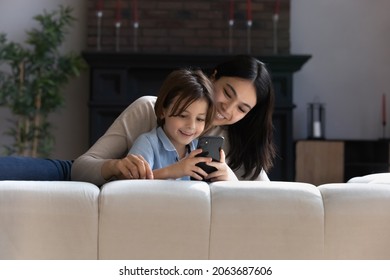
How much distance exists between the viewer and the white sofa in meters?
1.38

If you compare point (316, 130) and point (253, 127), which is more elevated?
point (253, 127)

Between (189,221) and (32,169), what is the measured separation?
3.17 feet

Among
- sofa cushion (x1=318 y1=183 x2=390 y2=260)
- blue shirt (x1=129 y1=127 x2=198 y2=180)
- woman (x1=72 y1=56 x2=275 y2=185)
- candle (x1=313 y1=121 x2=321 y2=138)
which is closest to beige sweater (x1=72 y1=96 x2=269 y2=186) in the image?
woman (x1=72 y1=56 x2=275 y2=185)

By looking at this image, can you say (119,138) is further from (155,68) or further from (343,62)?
(343,62)

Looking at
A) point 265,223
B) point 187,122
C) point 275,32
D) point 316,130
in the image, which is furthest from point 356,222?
point 275,32

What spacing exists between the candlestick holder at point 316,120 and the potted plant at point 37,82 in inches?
68.4

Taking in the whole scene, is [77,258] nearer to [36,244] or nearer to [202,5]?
[36,244]

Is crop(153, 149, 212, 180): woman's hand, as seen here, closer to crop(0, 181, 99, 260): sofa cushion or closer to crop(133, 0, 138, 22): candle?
crop(0, 181, 99, 260): sofa cushion

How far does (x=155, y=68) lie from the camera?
537cm

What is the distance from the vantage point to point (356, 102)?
5680 mm

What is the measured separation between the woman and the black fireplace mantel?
9.50 ft

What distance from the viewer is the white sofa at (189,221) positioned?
1.38 meters

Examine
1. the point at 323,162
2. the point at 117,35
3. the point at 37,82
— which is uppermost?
the point at 117,35

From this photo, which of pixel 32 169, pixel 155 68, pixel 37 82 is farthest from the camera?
pixel 155 68
